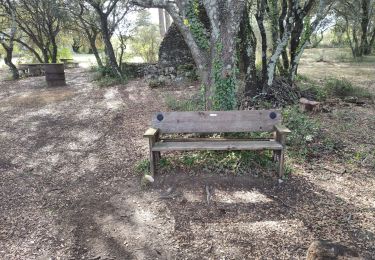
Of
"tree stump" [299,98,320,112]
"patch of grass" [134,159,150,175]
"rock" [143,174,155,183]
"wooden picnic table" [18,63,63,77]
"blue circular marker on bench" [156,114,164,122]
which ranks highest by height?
"wooden picnic table" [18,63,63,77]

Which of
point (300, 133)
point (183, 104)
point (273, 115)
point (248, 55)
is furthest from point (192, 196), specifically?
point (248, 55)

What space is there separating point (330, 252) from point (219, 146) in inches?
78.3

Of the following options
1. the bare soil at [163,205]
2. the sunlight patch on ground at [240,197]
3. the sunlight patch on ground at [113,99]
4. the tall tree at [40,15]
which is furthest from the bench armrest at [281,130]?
the tall tree at [40,15]

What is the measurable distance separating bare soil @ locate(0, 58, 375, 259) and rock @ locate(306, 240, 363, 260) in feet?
1.70

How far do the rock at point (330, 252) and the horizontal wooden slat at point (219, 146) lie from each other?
1.70 m

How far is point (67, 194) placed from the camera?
4000 millimetres

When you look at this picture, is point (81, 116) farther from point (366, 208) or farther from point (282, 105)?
point (366, 208)

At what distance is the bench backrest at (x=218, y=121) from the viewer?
14.0 ft

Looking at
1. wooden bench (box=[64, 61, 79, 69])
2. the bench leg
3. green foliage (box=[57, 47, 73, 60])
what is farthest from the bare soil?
green foliage (box=[57, 47, 73, 60])

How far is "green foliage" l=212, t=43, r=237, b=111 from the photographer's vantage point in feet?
15.5

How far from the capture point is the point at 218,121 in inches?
170

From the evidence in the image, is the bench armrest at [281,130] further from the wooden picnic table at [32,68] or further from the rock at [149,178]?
the wooden picnic table at [32,68]

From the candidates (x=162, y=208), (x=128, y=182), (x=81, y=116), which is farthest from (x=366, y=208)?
(x=81, y=116)

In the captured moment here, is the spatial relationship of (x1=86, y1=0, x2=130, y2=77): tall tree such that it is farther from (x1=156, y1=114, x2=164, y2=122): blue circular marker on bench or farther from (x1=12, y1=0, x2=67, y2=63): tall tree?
(x1=156, y1=114, x2=164, y2=122): blue circular marker on bench
